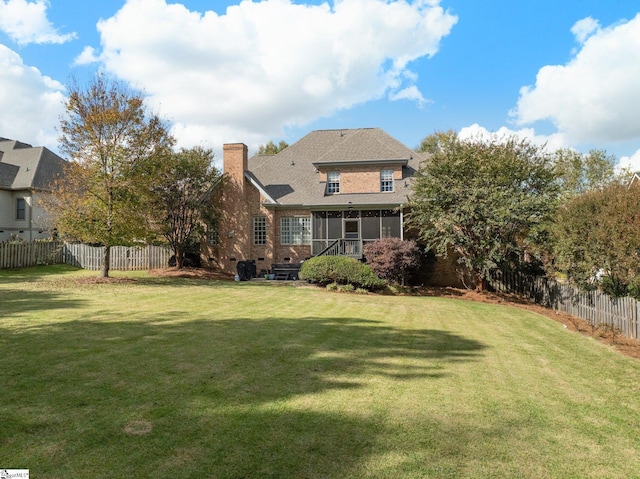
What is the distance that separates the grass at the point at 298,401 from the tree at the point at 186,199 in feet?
45.0

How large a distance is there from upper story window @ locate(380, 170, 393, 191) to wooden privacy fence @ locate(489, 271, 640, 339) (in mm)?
8625

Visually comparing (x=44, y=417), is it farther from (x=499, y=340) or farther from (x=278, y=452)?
(x=499, y=340)

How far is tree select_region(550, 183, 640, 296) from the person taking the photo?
11969 mm

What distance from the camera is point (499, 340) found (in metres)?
10.2

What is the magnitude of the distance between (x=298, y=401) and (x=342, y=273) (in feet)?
49.2

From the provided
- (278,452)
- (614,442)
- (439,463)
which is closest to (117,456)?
(278,452)

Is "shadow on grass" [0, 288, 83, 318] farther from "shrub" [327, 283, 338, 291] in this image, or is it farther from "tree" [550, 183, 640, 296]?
"tree" [550, 183, 640, 296]

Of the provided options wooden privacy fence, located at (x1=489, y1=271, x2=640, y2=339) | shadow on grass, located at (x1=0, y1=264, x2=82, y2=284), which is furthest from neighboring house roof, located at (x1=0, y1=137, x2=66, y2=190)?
wooden privacy fence, located at (x1=489, y1=271, x2=640, y2=339)

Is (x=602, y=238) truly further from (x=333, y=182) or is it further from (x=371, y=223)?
(x=333, y=182)

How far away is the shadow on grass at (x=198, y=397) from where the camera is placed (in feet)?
11.9

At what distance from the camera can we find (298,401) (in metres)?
5.04

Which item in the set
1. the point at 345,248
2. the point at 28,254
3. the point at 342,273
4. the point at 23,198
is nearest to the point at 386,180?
the point at 345,248

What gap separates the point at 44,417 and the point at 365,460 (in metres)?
3.43

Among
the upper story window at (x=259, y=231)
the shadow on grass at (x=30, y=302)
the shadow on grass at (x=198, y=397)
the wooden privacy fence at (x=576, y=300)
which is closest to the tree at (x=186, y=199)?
the upper story window at (x=259, y=231)
